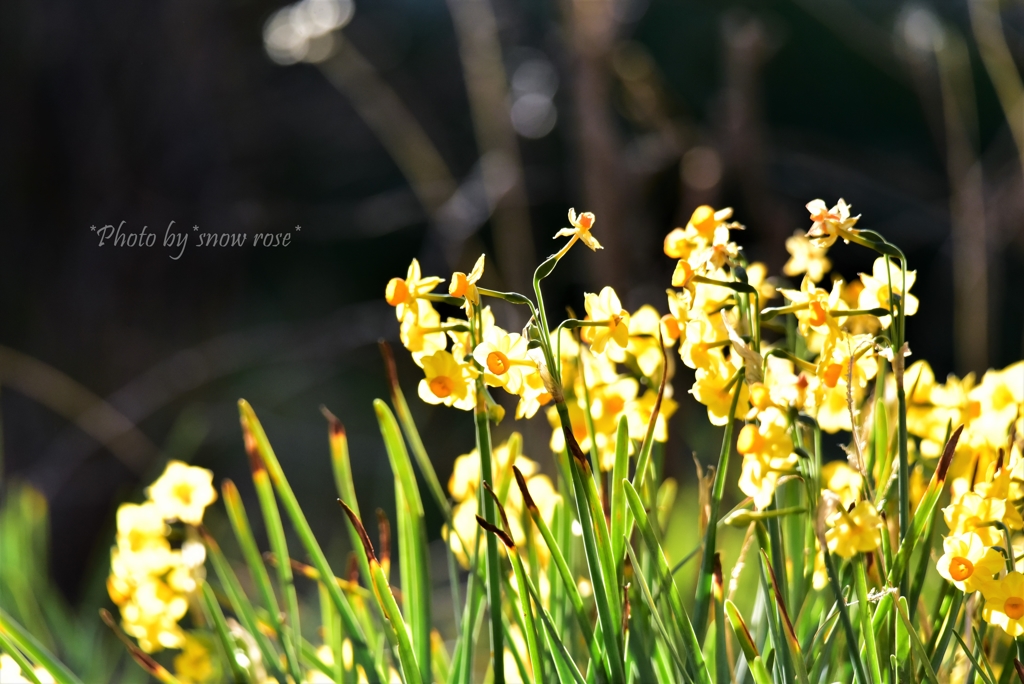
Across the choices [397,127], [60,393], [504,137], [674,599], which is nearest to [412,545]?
[674,599]

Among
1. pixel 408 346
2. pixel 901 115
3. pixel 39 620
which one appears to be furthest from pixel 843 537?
pixel 901 115

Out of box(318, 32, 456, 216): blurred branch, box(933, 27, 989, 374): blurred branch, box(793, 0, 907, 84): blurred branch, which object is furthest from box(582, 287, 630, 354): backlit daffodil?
box(793, 0, 907, 84): blurred branch

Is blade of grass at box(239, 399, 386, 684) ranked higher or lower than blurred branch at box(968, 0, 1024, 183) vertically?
lower

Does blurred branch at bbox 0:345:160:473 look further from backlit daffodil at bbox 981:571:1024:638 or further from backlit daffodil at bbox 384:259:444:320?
backlit daffodil at bbox 981:571:1024:638

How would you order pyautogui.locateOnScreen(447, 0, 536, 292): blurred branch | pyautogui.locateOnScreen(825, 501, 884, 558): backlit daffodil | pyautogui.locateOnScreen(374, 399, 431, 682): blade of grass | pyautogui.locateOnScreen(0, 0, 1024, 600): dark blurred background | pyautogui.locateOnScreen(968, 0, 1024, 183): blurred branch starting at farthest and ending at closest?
1. pyautogui.locateOnScreen(0, 0, 1024, 600): dark blurred background
2. pyautogui.locateOnScreen(447, 0, 536, 292): blurred branch
3. pyautogui.locateOnScreen(968, 0, 1024, 183): blurred branch
4. pyautogui.locateOnScreen(374, 399, 431, 682): blade of grass
5. pyautogui.locateOnScreen(825, 501, 884, 558): backlit daffodil

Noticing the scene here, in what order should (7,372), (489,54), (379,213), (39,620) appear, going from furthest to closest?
(379,213), (7,372), (489,54), (39,620)

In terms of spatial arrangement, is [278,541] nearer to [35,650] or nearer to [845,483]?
[35,650]

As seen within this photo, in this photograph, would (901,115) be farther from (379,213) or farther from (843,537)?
(843,537)
